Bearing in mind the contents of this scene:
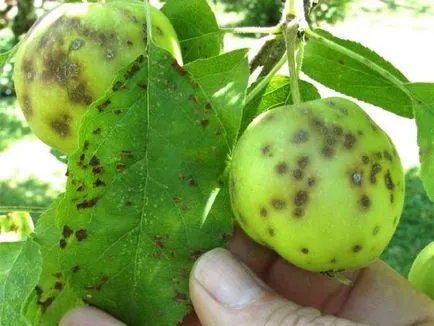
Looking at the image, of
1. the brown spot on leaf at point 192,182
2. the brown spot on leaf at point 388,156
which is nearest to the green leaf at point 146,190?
the brown spot on leaf at point 192,182

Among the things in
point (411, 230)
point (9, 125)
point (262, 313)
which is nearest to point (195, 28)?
point (262, 313)

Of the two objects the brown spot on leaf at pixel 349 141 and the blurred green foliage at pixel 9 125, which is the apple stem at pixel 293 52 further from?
the blurred green foliage at pixel 9 125

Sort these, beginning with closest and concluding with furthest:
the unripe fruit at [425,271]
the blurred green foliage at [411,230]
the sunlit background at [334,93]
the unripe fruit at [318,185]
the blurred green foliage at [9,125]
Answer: the unripe fruit at [318,185] < the unripe fruit at [425,271] < the blurred green foliage at [411,230] < the sunlit background at [334,93] < the blurred green foliage at [9,125]

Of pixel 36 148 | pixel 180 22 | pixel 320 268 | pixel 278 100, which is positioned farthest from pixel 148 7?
pixel 36 148

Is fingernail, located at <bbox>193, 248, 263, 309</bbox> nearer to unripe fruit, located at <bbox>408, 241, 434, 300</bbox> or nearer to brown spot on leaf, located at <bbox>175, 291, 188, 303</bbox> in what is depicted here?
brown spot on leaf, located at <bbox>175, 291, 188, 303</bbox>

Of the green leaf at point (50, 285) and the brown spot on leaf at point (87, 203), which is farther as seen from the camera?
the green leaf at point (50, 285)

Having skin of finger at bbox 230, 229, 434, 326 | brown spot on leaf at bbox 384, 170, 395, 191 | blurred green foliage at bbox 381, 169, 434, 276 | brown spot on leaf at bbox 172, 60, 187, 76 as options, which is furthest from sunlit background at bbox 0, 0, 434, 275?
skin of finger at bbox 230, 229, 434, 326

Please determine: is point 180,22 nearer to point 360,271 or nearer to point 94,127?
point 94,127
